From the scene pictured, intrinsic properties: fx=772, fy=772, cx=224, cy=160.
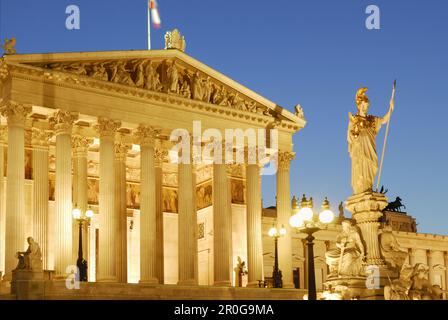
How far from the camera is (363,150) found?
22844 millimetres

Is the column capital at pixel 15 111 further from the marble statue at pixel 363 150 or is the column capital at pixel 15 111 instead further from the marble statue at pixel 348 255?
the marble statue at pixel 348 255

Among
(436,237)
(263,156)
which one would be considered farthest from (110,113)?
(436,237)

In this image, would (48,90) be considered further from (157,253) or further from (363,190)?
(363,190)

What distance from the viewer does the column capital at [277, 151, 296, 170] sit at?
166ft

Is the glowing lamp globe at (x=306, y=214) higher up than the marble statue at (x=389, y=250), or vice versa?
the glowing lamp globe at (x=306, y=214)

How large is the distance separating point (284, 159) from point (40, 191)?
54.8 feet

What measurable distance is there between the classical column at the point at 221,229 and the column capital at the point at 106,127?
24.1 ft

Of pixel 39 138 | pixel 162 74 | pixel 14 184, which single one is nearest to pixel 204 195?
pixel 162 74

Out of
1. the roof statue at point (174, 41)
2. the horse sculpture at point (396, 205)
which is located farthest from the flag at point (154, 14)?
the horse sculpture at point (396, 205)

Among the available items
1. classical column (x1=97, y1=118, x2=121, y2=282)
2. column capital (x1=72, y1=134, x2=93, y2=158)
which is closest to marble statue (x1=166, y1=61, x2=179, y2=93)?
classical column (x1=97, y1=118, x2=121, y2=282)

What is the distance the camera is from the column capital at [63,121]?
4150cm

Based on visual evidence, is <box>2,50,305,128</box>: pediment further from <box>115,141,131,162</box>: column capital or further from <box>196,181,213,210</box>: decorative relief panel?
<box>196,181,213,210</box>: decorative relief panel

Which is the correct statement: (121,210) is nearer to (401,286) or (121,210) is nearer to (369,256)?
(369,256)
